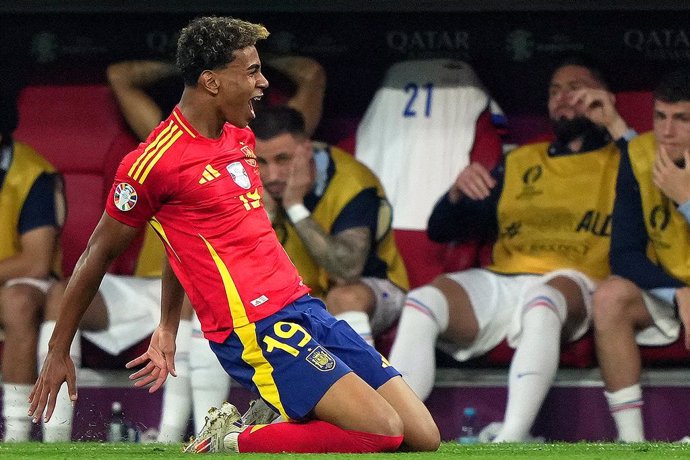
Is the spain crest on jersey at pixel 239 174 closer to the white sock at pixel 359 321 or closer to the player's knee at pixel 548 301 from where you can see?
the white sock at pixel 359 321

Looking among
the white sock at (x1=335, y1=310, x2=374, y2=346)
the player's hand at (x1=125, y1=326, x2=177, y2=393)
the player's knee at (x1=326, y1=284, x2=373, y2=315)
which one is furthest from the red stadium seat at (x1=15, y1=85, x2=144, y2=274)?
the player's hand at (x1=125, y1=326, x2=177, y2=393)

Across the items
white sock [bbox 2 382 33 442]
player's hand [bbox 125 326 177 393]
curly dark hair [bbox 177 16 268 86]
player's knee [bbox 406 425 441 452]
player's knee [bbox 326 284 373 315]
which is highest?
curly dark hair [bbox 177 16 268 86]

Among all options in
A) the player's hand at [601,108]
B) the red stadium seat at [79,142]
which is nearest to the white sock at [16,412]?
the red stadium seat at [79,142]

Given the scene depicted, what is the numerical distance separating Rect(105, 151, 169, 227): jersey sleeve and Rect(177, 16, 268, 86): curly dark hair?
381 mm

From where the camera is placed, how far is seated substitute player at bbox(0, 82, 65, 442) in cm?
699

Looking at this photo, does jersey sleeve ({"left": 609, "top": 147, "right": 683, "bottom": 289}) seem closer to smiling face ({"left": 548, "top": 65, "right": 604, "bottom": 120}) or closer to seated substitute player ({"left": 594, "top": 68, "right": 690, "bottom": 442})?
seated substitute player ({"left": 594, "top": 68, "right": 690, "bottom": 442})

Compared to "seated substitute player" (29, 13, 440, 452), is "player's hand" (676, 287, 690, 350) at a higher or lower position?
lower

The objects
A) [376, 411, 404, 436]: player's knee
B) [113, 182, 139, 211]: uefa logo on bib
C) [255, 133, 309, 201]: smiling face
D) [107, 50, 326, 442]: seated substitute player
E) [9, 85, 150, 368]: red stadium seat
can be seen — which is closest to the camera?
[113, 182, 139, 211]: uefa logo on bib

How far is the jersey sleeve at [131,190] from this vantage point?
439 cm

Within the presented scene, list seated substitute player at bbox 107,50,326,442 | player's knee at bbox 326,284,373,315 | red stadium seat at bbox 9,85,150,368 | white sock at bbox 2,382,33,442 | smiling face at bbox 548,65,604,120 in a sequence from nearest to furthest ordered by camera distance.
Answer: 1. white sock at bbox 2,382,33,442
2. player's knee at bbox 326,284,373,315
3. smiling face at bbox 548,65,604,120
4. seated substitute player at bbox 107,50,326,442
5. red stadium seat at bbox 9,85,150,368

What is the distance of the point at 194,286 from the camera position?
4590 mm

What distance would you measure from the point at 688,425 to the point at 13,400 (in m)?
3.45

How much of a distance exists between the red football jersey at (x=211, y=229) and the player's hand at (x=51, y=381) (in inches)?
18.9

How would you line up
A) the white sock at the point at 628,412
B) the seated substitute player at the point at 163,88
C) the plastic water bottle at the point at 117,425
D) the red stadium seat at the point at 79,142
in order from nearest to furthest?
the white sock at the point at 628,412
the plastic water bottle at the point at 117,425
the seated substitute player at the point at 163,88
the red stadium seat at the point at 79,142
